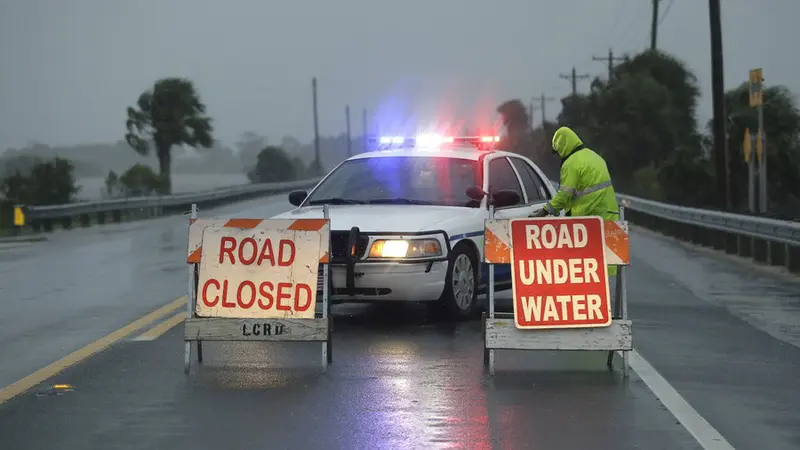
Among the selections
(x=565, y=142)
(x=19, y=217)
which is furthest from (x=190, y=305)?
(x=19, y=217)

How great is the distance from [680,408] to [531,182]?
21.9ft

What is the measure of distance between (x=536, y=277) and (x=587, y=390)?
1128 millimetres

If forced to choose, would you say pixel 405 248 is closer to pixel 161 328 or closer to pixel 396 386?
pixel 161 328

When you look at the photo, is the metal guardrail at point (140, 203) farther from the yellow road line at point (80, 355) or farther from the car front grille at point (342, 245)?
the car front grille at point (342, 245)

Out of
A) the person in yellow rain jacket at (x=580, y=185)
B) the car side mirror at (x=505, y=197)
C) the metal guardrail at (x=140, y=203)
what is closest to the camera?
the person in yellow rain jacket at (x=580, y=185)

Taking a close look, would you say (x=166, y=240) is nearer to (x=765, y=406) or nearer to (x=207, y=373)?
(x=207, y=373)

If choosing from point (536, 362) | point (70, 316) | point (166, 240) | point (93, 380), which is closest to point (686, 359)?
point (536, 362)

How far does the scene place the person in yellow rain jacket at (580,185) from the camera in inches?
483

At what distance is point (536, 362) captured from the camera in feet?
35.5

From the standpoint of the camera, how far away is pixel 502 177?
1455 centimetres

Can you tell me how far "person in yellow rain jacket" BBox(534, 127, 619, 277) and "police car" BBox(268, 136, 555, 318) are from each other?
0.94 metres

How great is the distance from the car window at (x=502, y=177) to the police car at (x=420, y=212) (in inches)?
0.5

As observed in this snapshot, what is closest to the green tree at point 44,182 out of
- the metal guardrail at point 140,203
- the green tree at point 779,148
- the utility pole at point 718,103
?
the metal guardrail at point 140,203

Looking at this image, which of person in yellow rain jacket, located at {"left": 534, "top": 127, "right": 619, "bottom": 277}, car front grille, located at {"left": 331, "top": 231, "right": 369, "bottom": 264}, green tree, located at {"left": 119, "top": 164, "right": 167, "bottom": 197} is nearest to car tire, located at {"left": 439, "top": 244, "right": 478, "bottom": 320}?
car front grille, located at {"left": 331, "top": 231, "right": 369, "bottom": 264}
